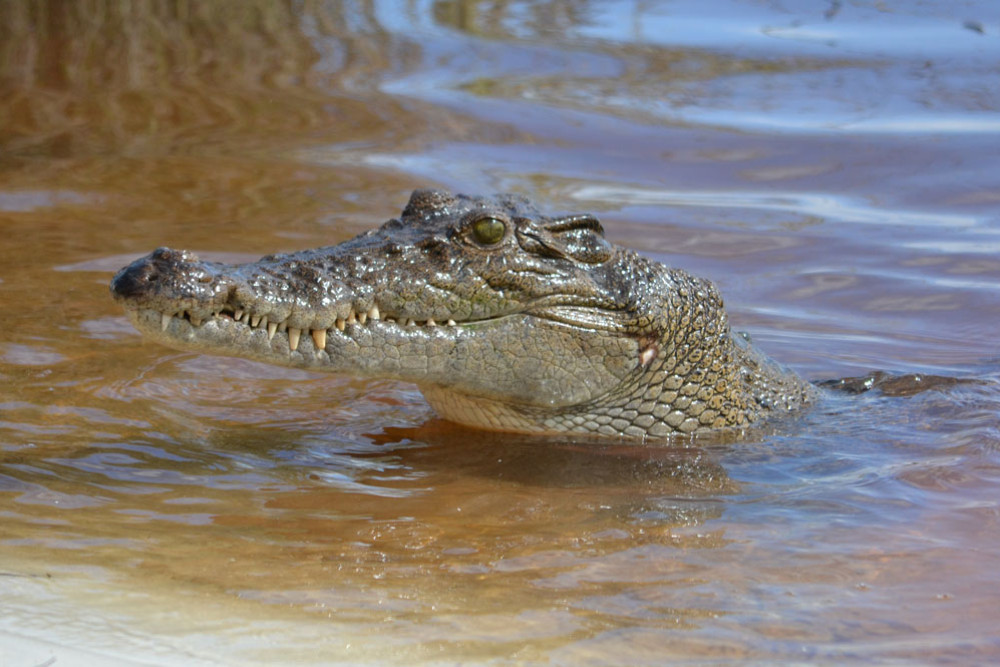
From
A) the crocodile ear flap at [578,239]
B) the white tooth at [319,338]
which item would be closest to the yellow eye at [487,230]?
the crocodile ear flap at [578,239]

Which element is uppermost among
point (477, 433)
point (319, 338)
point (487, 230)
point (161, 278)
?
point (487, 230)

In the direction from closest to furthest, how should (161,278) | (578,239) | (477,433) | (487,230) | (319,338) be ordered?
(161,278)
(319,338)
(487,230)
(578,239)
(477,433)

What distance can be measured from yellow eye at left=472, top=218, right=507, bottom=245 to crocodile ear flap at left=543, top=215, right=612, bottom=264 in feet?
0.66

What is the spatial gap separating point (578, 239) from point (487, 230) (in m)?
0.40

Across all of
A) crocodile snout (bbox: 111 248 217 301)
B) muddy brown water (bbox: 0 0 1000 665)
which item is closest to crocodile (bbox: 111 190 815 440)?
crocodile snout (bbox: 111 248 217 301)

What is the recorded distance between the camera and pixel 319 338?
4.04 m

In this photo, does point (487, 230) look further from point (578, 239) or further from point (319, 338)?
point (319, 338)

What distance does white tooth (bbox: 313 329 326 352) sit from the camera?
4035 mm

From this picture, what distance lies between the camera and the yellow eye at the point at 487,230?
4.38 m

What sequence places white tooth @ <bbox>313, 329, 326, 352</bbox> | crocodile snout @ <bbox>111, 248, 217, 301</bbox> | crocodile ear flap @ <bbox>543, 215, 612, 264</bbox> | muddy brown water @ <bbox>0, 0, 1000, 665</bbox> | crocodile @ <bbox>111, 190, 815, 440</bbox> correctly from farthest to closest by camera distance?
crocodile ear flap @ <bbox>543, 215, 612, 264</bbox> < white tooth @ <bbox>313, 329, 326, 352</bbox> < crocodile @ <bbox>111, 190, 815, 440</bbox> < crocodile snout @ <bbox>111, 248, 217, 301</bbox> < muddy brown water @ <bbox>0, 0, 1000, 665</bbox>

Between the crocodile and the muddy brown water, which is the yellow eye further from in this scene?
the muddy brown water

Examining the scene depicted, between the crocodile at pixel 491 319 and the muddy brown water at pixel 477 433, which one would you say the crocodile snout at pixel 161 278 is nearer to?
the crocodile at pixel 491 319

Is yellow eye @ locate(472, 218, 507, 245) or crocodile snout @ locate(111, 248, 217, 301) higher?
yellow eye @ locate(472, 218, 507, 245)

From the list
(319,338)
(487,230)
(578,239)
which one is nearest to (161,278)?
(319,338)
